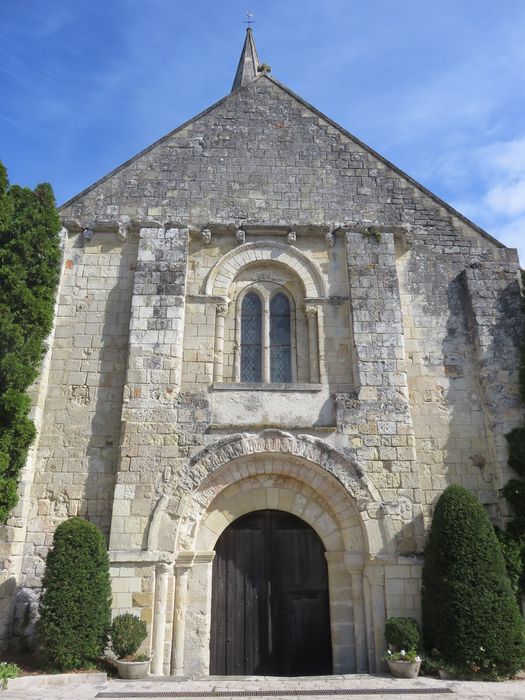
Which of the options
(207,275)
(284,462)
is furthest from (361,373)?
(207,275)

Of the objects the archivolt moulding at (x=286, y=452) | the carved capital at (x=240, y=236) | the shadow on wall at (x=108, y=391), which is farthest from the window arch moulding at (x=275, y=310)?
the shadow on wall at (x=108, y=391)

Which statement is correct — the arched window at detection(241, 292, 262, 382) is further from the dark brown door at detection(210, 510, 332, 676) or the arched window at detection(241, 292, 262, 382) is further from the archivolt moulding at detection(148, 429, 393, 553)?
the dark brown door at detection(210, 510, 332, 676)

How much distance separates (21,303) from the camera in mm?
8430

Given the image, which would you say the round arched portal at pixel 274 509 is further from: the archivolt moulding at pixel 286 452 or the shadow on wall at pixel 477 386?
the shadow on wall at pixel 477 386

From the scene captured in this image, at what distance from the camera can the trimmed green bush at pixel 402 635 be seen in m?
6.82

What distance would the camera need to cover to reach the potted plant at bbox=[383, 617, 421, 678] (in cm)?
667

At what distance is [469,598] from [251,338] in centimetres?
495

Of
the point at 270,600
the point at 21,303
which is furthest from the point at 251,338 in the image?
the point at 270,600

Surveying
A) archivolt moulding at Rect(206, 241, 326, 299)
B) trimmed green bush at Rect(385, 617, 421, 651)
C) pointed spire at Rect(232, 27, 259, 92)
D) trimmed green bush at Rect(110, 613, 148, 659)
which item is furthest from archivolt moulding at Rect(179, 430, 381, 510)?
pointed spire at Rect(232, 27, 259, 92)

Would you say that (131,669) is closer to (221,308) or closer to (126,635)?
(126,635)

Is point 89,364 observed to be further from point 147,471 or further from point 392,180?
point 392,180

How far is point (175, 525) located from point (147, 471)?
2.82ft

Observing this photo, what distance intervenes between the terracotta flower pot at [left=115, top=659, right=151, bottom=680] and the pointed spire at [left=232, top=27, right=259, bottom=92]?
19316mm

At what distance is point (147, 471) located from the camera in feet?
26.0
